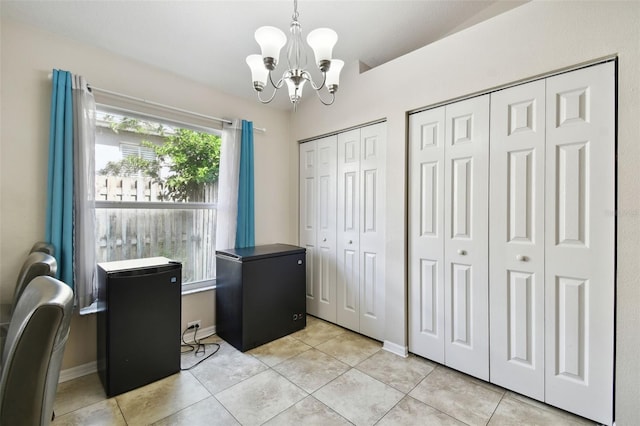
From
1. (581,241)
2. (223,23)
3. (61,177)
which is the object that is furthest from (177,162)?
(581,241)

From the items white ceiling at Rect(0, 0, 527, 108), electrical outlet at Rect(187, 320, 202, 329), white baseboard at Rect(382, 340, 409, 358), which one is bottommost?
white baseboard at Rect(382, 340, 409, 358)

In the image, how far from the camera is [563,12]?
167cm

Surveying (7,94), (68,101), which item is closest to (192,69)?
(68,101)

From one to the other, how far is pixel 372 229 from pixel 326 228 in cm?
60

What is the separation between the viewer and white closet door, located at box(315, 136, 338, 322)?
10.0ft

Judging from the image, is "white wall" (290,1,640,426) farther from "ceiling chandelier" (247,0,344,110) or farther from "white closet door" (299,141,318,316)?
"ceiling chandelier" (247,0,344,110)

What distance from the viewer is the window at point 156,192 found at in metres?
2.32

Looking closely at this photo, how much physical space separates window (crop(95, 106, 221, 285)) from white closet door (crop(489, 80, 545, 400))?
100 inches

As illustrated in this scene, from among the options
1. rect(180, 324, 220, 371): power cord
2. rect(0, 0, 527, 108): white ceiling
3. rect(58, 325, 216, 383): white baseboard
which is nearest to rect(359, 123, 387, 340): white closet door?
rect(0, 0, 527, 108): white ceiling

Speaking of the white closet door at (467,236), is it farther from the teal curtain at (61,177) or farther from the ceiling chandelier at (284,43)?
the teal curtain at (61,177)

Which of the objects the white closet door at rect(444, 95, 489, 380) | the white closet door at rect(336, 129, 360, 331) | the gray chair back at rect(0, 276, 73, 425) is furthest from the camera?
the white closet door at rect(336, 129, 360, 331)

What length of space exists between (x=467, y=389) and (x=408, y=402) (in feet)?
1.55

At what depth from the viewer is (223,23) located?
7.11ft

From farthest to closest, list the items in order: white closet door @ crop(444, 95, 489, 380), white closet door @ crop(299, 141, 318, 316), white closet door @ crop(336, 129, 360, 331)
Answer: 1. white closet door @ crop(299, 141, 318, 316)
2. white closet door @ crop(336, 129, 360, 331)
3. white closet door @ crop(444, 95, 489, 380)
